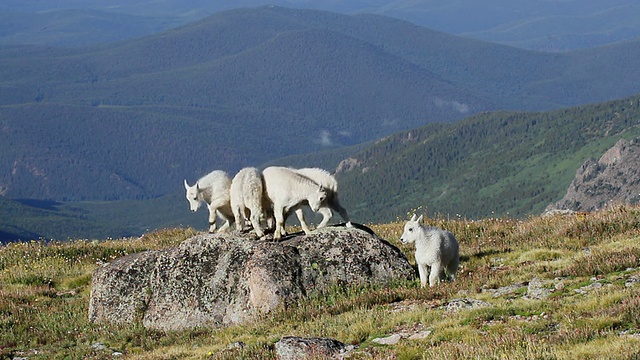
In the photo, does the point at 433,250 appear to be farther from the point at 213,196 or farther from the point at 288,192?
the point at 213,196

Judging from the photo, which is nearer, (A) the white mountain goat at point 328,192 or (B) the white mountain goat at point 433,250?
(B) the white mountain goat at point 433,250

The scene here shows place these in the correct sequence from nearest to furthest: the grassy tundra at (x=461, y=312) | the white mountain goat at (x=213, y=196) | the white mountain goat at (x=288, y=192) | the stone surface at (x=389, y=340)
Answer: the grassy tundra at (x=461, y=312), the stone surface at (x=389, y=340), the white mountain goat at (x=288, y=192), the white mountain goat at (x=213, y=196)

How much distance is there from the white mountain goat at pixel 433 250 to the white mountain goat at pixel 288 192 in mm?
2020

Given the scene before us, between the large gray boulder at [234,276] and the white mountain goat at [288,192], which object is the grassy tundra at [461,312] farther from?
the white mountain goat at [288,192]

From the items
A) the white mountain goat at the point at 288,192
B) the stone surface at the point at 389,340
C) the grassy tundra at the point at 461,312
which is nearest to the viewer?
the grassy tundra at the point at 461,312

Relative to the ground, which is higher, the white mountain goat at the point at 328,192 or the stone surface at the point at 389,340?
the white mountain goat at the point at 328,192

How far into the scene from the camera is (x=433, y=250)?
1928 cm

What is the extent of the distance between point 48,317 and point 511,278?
9571mm

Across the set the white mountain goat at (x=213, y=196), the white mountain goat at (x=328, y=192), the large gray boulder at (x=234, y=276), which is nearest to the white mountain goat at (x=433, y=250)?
the large gray boulder at (x=234, y=276)

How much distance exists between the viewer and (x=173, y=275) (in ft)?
66.9

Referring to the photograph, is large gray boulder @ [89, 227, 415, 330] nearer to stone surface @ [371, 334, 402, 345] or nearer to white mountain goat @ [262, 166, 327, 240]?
white mountain goat @ [262, 166, 327, 240]

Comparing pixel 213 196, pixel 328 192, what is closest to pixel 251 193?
pixel 328 192

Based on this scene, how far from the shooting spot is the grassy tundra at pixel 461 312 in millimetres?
13711

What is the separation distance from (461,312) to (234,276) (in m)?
5.49
